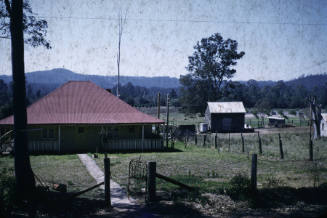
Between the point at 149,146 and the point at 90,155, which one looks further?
the point at 149,146

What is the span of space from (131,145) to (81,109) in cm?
522

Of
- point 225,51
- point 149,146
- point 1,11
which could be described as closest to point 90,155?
point 149,146

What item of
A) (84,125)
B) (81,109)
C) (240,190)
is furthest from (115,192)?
(81,109)

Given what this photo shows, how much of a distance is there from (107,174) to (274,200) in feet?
17.1

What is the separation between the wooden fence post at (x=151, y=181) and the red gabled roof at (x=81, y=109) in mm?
15290

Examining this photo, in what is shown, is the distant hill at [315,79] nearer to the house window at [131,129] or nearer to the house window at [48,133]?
the house window at [131,129]

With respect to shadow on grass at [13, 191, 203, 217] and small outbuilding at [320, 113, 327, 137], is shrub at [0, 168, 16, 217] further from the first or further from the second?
small outbuilding at [320, 113, 327, 137]

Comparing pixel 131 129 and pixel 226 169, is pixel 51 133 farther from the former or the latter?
pixel 226 169

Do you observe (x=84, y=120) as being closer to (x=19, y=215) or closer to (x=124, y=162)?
(x=124, y=162)

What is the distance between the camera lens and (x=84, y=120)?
78.8ft

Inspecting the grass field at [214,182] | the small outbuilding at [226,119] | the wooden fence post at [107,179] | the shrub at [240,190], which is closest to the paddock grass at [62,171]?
the grass field at [214,182]

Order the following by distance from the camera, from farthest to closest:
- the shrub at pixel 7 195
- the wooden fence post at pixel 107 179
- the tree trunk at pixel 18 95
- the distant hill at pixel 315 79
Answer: the distant hill at pixel 315 79
the tree trunk at pixel 18 95
the wooden fence post at pixel 107 179
the shrub at pixel 7 195

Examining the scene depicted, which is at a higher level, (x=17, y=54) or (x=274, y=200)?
(x=17, y=54)

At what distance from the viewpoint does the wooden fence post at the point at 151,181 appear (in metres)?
9.12
